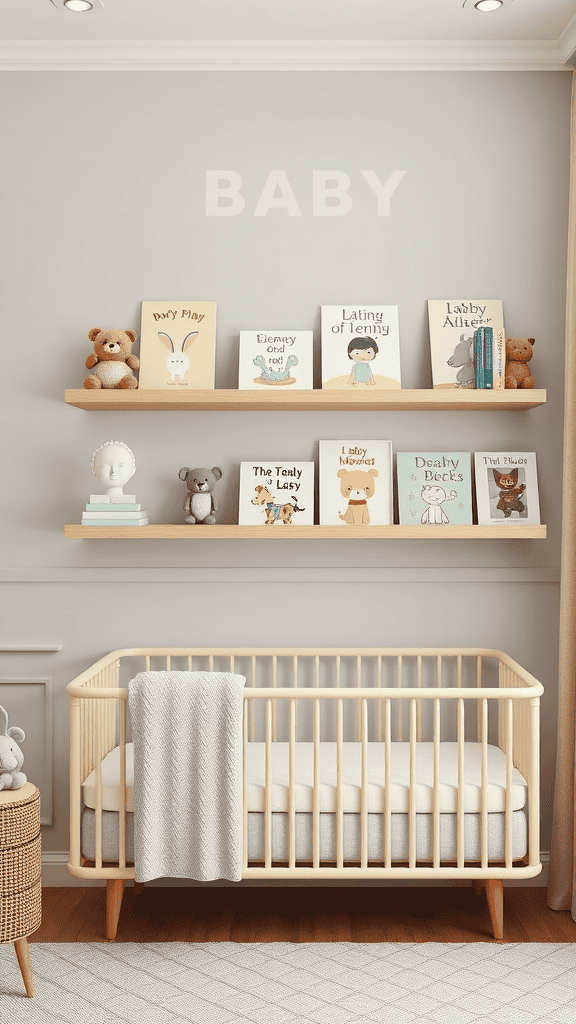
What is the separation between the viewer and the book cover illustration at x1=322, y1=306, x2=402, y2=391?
8.42ft

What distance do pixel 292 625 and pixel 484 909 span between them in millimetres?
1014

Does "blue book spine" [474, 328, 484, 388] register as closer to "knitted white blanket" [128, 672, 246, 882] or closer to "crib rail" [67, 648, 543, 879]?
"crib rail" [67, 648, 543, 879]

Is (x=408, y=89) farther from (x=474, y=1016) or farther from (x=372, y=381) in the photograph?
(x=474, y=1016)

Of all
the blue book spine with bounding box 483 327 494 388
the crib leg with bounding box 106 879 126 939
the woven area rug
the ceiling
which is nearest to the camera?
the woven area rug

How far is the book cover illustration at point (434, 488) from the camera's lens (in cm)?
256

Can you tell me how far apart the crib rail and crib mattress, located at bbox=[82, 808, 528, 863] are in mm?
16

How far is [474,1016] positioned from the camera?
72.9 inches

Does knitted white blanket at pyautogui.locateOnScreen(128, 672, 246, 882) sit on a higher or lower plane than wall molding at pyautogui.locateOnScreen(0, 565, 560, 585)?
lower

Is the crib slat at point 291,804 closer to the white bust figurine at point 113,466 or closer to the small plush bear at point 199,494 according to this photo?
the small plush bear at point 199,494

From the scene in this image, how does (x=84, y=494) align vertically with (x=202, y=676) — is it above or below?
above

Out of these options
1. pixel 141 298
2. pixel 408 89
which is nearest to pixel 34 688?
pixel 141 298

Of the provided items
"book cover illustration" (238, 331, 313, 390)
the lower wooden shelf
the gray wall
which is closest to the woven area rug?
the gray wall

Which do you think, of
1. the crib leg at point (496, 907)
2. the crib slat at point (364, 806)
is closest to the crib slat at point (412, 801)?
the crib slat at point (364, 806)

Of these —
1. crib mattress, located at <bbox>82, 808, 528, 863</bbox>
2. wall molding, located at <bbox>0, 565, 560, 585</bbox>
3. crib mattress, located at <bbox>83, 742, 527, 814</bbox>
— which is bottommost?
crib mattress, located at <bbox>82, 808, 528, 863</bbox>
